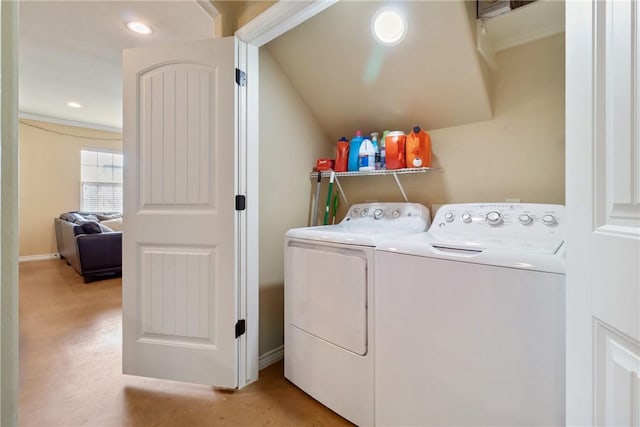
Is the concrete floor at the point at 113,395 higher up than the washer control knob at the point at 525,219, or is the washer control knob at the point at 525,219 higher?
the washer control knob at the point at 525,219

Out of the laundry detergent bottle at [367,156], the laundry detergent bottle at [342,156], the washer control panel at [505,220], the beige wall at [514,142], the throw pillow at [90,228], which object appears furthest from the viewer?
the throw pillow at [90,228]

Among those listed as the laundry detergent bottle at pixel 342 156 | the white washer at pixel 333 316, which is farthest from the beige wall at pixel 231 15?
the white washer at pixel 333 316

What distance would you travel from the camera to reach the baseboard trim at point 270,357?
189 cm

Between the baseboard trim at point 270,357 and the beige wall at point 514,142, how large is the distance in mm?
1438

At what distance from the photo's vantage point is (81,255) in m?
3.65

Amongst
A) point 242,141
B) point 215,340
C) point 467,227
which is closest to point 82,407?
point 215,340

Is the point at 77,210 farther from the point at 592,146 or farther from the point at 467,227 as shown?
the point at 592,146

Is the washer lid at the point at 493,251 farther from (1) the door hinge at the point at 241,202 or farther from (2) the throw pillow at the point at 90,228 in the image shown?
(2) the throw pillow at the point at 90,228

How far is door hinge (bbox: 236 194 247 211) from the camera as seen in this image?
1.59 metres

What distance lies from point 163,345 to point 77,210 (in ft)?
17.8

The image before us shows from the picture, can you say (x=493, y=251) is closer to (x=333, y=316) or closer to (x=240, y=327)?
(x=333, y=316)

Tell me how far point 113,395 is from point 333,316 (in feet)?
4.26

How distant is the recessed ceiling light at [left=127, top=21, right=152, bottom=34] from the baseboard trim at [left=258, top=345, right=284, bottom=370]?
278 centimetres

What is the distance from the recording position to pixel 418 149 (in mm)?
1829
